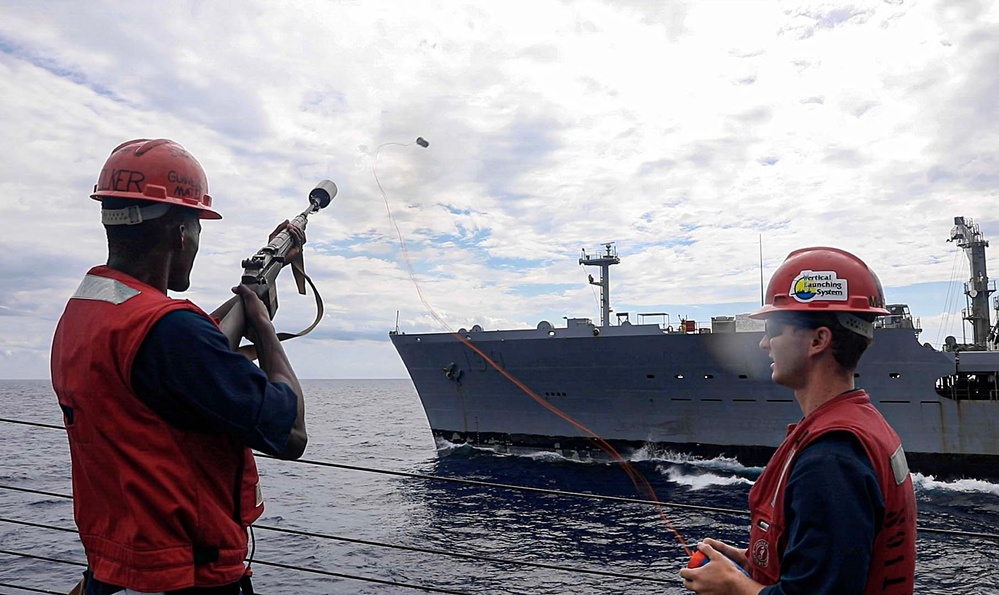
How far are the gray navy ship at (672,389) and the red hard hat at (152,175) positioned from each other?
1904 centimetres

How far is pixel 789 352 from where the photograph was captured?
5.94ft

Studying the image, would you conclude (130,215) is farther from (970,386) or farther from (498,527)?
(970,386)

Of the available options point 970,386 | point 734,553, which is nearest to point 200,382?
point 734,553

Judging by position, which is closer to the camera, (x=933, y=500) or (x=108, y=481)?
(x=108, y=481)

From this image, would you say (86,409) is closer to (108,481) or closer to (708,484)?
(108,481)

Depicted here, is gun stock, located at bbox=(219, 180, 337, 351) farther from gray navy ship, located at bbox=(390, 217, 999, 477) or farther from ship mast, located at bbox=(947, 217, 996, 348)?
ship mast, located at bbox=(947, 217, 996, 348)

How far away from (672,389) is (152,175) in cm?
2080

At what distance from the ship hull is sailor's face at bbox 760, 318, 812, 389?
760 inches

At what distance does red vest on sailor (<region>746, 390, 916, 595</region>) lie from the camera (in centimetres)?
150

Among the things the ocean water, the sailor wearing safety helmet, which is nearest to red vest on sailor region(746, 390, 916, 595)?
the sailor wearing safety helmet

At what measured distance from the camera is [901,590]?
1512 millimetres

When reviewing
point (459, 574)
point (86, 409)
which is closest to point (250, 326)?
point (86, 409)

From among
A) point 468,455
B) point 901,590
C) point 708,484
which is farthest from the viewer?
point 468,455

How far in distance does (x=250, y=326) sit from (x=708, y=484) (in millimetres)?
20546
